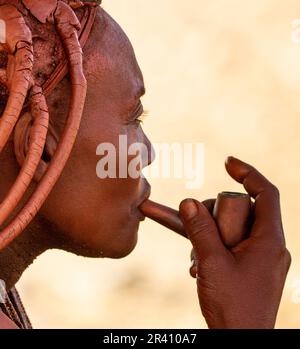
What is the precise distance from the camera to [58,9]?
3121 mm

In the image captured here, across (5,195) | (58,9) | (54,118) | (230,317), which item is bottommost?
(230,317)

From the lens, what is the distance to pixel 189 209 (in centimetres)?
323

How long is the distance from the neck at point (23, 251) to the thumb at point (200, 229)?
387 millimetres

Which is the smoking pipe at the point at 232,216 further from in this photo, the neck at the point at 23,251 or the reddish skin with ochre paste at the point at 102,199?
the neck at the point at 23,251

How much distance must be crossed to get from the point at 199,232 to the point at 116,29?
24.7 inches

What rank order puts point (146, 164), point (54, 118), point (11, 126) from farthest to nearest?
point (146, 164), point (54, 118), point (11, 126)

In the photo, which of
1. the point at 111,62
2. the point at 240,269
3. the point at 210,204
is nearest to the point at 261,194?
the point at 210,204

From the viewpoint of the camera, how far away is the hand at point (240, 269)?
311 cm

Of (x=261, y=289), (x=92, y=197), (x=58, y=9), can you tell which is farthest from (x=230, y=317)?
(x=58, y=9)

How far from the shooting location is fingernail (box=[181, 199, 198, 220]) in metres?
3.23

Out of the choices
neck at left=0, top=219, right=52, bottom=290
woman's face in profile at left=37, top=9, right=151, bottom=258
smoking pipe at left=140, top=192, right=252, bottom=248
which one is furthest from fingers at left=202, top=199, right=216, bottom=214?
neck at left=0, top=219, right=52, bottom=290

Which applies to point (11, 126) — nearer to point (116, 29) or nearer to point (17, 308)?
point (116, 29)

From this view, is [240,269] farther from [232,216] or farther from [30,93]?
[30,93]

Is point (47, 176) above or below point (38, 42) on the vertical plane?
below
